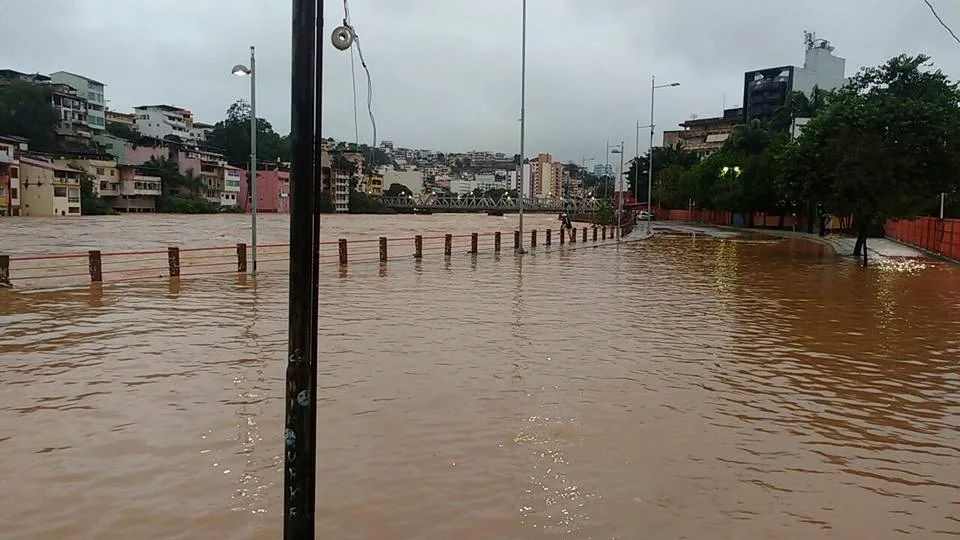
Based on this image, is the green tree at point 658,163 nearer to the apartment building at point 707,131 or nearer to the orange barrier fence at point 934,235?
the apartment building at point 707,131

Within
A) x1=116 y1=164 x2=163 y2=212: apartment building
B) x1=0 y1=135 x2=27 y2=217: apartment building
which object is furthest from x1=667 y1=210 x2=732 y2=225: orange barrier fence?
x1=0 y1=135 x2=27 y2=217: apartment building

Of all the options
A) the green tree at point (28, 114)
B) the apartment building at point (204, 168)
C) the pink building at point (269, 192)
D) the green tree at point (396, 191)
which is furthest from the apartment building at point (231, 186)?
the green tree at point (396, 191)

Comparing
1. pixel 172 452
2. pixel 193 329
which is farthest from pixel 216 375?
pixel 193 329

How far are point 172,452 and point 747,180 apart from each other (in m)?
60.4

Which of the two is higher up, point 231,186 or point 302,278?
point 231,186

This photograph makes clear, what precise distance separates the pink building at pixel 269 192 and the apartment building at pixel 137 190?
15.1 metres

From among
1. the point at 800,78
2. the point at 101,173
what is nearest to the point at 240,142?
the point at 101,173

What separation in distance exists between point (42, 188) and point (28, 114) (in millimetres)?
18887

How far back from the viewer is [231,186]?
320 ft

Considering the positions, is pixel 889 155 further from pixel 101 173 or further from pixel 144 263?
pixel 101 173

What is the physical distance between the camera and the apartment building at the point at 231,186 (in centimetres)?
9556

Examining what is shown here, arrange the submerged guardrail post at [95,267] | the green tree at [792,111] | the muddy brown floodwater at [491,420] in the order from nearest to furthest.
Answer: the muddy brown floodwater at [491,420] < the submerged guardrail post at [95,267] < the green tree at [792,111]

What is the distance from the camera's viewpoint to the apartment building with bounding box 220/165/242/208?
314ft

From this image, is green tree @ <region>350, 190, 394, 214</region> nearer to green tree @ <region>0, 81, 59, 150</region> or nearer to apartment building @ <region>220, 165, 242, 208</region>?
apartment building @ <region>220, 165, 242, 208</region>
